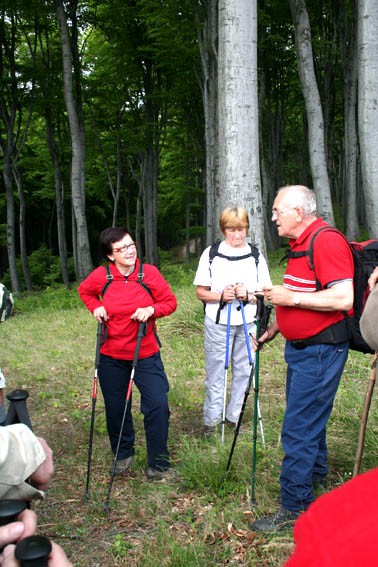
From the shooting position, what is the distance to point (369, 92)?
9.29 metres

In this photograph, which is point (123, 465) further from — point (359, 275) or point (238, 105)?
point (238, 105)

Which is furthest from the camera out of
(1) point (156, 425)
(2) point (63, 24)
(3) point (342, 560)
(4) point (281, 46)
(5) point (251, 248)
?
(4) point (281, 46)

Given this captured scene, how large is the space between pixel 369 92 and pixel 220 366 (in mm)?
6487

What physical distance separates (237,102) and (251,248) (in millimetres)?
2523

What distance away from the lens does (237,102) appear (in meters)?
6.79

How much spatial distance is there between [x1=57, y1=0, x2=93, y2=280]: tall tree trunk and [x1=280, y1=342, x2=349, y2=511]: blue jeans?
1299 centimetres

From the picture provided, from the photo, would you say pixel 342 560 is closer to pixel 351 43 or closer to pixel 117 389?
pixel 117 389

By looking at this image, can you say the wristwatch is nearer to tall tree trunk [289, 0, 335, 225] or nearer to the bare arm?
the bare arm

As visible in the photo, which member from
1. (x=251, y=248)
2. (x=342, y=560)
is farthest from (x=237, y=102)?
(x=342, y=560)

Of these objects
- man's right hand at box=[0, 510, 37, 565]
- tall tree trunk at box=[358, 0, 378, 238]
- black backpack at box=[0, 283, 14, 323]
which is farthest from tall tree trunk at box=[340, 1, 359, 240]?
man's right hand at box=[0, 510, 37, 565]

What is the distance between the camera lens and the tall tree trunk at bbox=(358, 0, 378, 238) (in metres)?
9.12

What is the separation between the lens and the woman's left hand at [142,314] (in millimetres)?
4379

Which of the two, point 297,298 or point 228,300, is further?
point 228,300

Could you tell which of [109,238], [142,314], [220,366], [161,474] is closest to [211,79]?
[220,366]
